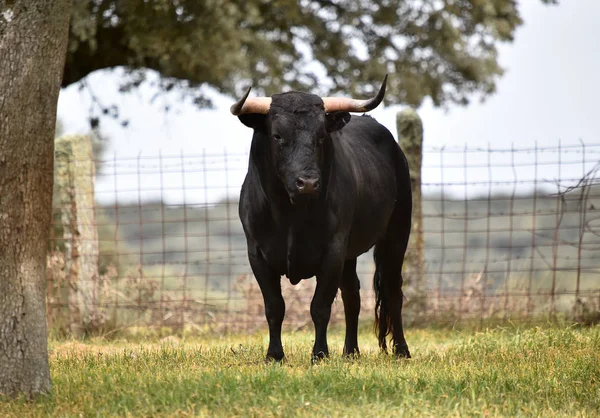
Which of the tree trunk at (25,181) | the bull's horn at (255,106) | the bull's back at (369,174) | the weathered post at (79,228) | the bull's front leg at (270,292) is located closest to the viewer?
the tree trunk at (25,181)

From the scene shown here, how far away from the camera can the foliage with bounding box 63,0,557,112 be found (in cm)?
1488

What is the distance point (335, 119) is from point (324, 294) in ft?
4.01

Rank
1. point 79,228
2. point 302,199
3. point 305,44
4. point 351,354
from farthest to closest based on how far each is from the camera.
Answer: point 305,44, point 79,228, point 351,354, point 302,199

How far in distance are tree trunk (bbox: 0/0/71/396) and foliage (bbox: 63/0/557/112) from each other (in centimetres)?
911

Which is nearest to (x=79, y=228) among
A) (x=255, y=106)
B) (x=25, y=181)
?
(x=255, y=106)

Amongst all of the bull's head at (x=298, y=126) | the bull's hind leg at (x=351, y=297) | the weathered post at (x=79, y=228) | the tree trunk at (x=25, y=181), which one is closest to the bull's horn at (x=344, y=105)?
the bull's head at (x=298, y=126)

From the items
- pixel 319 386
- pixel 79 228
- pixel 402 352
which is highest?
pixel 79 228

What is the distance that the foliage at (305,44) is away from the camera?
14.9 meters

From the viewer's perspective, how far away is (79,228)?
1045 centimetres

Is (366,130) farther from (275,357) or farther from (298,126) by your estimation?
(275,357)

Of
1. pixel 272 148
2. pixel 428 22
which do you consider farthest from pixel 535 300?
pixel 428 22

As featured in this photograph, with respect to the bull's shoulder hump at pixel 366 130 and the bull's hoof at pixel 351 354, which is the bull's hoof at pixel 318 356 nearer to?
the bull's hoof at pixel 351 354

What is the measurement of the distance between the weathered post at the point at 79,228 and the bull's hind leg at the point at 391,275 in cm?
379

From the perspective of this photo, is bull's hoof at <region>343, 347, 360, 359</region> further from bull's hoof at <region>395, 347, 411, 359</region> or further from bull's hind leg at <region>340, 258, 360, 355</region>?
bull's hoof at <region>395, 347, 411, 359</region>
